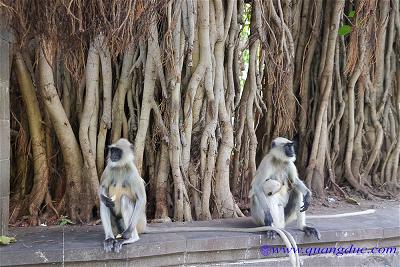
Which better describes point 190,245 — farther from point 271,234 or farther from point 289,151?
point 289,151

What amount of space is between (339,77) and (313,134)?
0.78m

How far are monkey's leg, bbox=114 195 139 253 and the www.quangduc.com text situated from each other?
43.7 inches

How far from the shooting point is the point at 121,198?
4.25 metres

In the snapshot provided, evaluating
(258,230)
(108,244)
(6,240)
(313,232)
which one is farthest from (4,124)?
(313,232)

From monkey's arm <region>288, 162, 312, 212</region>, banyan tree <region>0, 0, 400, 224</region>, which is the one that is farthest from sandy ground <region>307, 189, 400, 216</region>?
monkey's arm <region>288, 162, 312, 212</region>

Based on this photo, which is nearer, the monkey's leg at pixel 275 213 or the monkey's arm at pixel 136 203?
the monkey's arm at pixel 136 203

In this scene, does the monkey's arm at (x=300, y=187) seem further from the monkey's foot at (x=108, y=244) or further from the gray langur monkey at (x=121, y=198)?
the monkey's foot at (x=108, y=244)

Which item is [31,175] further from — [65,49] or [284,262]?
[284,262]

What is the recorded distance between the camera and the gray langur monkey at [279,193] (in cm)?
455

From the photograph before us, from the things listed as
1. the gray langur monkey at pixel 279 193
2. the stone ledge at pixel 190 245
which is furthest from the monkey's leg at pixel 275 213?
the stone ledge at pixel 190 245

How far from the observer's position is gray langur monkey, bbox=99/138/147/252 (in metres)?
4.11

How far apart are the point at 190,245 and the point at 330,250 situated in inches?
52.0

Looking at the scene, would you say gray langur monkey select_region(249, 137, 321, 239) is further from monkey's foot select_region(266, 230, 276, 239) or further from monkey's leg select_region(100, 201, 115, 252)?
monkey's leg select_region(100, 201, 115, 252)

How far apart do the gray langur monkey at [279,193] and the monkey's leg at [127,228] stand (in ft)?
3.66
